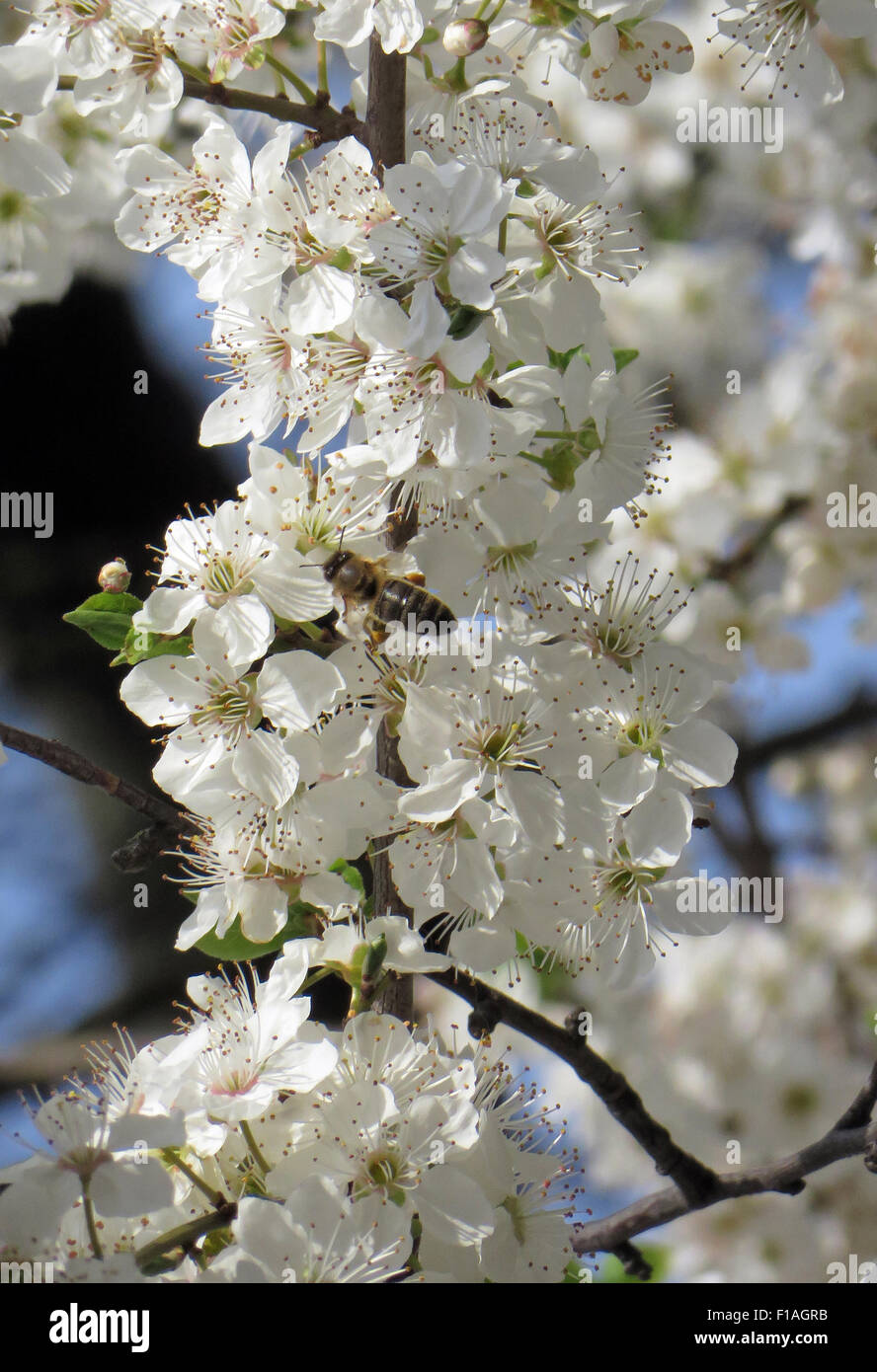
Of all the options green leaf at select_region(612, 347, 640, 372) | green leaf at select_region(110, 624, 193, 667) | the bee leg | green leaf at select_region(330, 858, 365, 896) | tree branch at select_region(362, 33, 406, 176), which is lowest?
green leaf at select_region(330, 858, 365, 896)

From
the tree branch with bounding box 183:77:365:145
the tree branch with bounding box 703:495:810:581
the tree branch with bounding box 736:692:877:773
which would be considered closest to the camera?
the tree branch with bounding box 183:77:365:145

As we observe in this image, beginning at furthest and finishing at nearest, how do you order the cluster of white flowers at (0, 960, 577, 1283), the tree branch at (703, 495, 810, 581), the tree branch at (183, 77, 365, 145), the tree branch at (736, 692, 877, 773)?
the tree branch at (736, 692, 877, 773), the tree branch at (703, 495, 810, 581), the tree branch at (183, 77, 365, 145), the cluster of white flowers at (0, 960, 577, 1283)

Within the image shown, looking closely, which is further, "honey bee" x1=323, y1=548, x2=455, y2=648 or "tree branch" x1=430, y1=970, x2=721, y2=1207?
"tree branch" x1=430, y1=970, x2=721, y2=1207

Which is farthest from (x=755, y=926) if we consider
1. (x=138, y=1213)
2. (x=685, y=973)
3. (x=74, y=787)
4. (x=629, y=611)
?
(x=138, y=1213)

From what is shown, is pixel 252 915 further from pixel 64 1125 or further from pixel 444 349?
pixel 444 349

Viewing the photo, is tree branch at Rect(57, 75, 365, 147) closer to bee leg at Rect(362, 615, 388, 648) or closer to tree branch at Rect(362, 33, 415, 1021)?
tree branch at Rect(362, 33, 415, 1021)

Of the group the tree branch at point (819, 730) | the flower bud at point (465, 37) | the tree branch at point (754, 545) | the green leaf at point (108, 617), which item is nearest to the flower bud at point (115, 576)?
the green leaf at point (108, 617)

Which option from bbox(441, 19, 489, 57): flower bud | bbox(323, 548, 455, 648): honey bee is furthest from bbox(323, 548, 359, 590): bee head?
bbox(441, 19, 489, 57): flower bud
